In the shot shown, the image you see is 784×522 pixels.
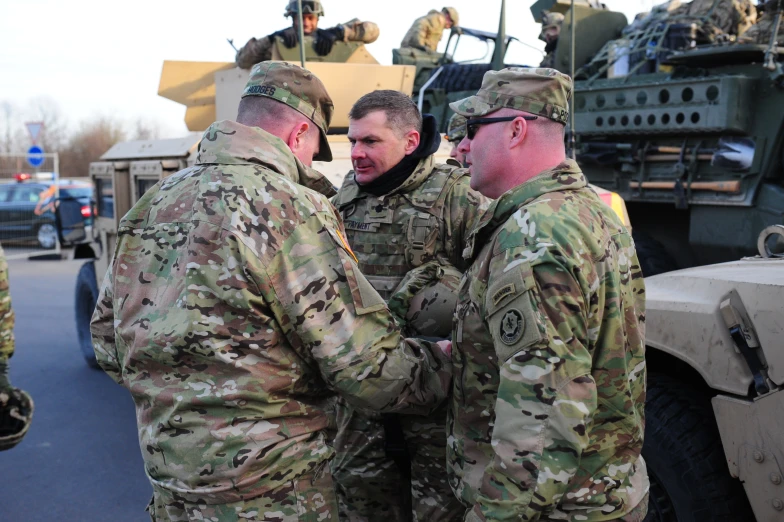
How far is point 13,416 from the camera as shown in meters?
3.70

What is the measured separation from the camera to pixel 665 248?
7.38m

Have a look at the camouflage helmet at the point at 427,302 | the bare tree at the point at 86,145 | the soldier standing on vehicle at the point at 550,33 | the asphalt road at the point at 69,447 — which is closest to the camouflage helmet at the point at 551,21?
the soldier standing on vehicle at the point at 550,33

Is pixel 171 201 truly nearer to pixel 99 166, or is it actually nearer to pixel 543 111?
pixel 543 111

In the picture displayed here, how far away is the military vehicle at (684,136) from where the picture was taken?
6305 millimetres

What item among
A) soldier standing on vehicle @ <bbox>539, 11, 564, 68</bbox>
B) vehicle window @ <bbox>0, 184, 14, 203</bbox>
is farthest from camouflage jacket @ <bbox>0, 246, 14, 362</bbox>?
vehicle window @ <bbox>0, 184, 14, 203</bbox>

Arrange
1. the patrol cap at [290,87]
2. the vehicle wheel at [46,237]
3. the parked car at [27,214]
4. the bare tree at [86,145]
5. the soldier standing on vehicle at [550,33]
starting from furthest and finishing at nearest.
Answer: the bare tree at [86,145] → the vehicle wheel at [46,237] → the parked car at [27,214] → the soldier standing on vehicle at [550,33] → the patrol cap at [290,87]

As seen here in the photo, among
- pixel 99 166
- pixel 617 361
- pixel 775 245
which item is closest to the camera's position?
pixel 617 361

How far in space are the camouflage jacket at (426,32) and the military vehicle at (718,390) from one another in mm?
6384

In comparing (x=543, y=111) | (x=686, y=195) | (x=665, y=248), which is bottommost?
(x=665, y=248)

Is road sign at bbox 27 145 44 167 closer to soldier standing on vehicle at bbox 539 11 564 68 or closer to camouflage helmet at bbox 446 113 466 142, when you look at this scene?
soldier standing on vehicle at bbox 539 11 564 68

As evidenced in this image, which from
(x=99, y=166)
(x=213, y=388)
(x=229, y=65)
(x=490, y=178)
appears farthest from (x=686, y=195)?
(x=213, y=388)

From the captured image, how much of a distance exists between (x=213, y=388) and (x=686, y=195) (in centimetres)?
573

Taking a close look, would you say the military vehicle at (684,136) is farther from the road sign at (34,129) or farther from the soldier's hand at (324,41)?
the road sign at (34,129)

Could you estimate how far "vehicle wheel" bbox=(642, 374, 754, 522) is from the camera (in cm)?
261
